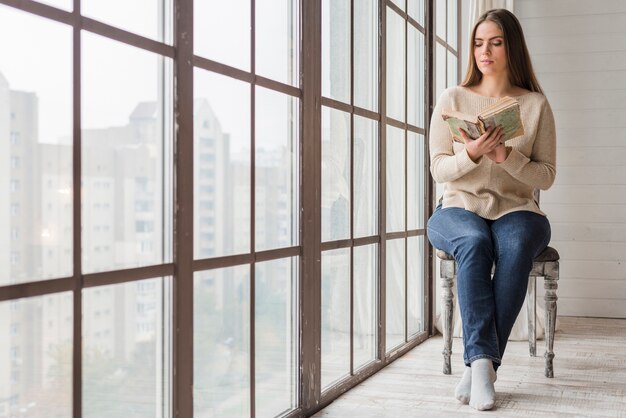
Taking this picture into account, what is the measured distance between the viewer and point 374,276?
2.81 metres

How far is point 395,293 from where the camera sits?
3105 mm

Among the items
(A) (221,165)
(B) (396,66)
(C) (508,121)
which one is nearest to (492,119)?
(C) (508,121)

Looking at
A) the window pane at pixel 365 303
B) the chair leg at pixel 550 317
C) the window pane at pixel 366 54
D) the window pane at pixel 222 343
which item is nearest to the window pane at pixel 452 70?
the window pane at pixel 366 54

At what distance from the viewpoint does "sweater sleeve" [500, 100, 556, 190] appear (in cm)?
244

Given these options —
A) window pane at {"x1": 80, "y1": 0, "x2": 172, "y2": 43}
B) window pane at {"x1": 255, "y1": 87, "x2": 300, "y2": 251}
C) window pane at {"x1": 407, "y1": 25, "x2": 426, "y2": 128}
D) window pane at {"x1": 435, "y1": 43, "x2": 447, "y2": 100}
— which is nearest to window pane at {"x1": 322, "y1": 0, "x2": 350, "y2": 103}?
window pane at {"x1": 255, "y1": 87, "x2": 300, "y2": 251}

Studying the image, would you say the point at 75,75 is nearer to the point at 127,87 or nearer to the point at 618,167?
the point at 127,87

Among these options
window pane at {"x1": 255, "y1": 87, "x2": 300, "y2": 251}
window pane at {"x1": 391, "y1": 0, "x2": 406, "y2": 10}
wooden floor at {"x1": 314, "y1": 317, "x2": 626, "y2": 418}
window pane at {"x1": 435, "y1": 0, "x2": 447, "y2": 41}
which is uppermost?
window pane at {"x1": 435, "y1": 0, "x2": 447, "y2": 41}

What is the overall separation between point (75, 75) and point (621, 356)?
251 cm

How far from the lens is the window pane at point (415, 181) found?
331 cm

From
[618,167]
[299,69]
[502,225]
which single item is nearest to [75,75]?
[299,69]

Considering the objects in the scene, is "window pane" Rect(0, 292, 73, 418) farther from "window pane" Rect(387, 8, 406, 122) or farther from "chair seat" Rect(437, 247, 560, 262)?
"window pane" Rect(387, 8, 406, 122)

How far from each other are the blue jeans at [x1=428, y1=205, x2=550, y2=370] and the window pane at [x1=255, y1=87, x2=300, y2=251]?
0.57 m

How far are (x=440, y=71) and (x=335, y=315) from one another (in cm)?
167

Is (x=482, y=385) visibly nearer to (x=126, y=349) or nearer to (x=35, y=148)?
(x=126, y=349)
